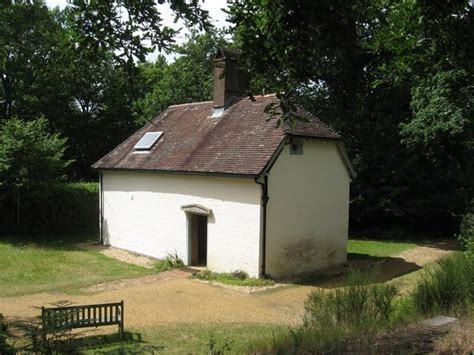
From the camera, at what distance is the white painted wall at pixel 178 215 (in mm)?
16734

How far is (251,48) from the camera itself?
636 cm

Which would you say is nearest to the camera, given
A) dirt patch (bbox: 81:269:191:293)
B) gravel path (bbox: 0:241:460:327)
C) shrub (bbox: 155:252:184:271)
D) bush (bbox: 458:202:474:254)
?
bush (bbox: 458:202:474:254)

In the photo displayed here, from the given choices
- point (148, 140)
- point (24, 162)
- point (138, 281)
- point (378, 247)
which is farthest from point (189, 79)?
point (138, 281)

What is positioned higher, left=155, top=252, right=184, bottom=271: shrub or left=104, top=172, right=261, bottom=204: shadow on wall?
left=104, top=172, right=261, bottom=204: shadow on wall

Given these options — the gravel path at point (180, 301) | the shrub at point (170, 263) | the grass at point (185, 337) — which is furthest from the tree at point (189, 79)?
the grass at point (185, 337)

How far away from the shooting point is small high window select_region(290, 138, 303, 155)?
1753 centimetres

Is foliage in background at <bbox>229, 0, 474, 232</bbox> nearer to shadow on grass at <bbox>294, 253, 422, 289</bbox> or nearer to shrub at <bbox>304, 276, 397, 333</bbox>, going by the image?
shrub at <bbox>304, 276, 397, 333</bbox>

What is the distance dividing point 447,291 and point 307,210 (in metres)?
9.25

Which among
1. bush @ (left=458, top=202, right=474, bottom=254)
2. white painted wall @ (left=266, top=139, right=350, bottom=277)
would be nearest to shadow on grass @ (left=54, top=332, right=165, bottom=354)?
white painted wall @ (left=266, top=139, right=350, bottom=277)

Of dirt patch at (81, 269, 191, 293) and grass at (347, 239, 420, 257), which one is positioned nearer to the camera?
dirt patch at (81, 269, 191, 293)

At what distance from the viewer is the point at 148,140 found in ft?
72.9

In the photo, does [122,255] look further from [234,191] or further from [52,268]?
[234,191]

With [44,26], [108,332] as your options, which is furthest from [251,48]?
[108,332]

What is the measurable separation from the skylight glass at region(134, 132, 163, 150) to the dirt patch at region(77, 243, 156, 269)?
4733 millimetres
